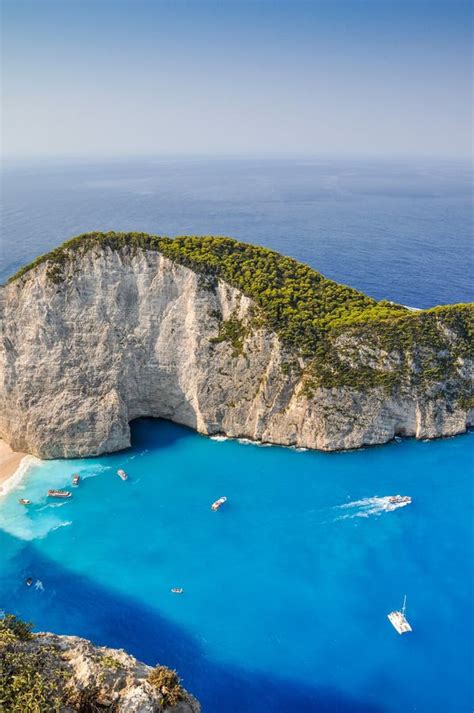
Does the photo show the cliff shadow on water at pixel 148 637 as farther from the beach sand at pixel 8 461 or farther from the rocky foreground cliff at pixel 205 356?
the rocky foreground cliff at pixel 205 356

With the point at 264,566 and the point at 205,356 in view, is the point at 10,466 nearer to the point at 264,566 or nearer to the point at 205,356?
the point at 205,356

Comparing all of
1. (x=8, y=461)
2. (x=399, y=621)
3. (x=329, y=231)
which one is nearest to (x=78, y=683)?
(x=399, y=621)

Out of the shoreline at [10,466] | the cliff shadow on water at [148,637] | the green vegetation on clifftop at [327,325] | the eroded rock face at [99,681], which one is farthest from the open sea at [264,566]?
the eroded rock face at [99,681]

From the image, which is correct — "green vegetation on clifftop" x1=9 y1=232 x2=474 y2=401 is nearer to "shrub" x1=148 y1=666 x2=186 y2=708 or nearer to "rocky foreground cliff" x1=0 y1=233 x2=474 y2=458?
"rocky foreground cliff" x1=0 y1=233 x2=474 y2=458

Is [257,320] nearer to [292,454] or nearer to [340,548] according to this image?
[292,454]

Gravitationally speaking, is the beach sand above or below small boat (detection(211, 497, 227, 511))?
above

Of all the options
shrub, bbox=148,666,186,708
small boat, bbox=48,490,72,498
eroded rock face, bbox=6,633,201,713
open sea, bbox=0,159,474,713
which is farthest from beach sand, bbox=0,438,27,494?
shrub, bbox=148,666,186,708
